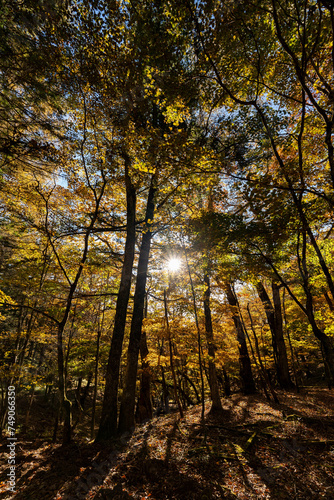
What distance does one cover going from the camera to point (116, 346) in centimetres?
659

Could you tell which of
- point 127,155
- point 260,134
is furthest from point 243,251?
point 127,155

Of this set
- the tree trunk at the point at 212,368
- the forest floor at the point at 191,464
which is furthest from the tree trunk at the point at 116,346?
the tree trunk at the point at 212,368

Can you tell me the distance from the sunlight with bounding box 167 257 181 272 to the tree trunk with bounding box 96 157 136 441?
2.50m

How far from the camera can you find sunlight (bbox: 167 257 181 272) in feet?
31.3

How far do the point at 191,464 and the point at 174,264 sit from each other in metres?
6.79

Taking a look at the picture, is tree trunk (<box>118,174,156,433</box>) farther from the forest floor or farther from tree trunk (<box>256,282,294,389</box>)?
tree trunk (<box>256,282,294,389</box>)

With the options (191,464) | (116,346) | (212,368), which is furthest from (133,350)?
(212,368)

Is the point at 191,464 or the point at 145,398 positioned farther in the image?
the point at 145,398

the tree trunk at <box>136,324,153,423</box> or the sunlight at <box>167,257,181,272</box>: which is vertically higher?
the sunlight at <box>167,257,181,272</box>

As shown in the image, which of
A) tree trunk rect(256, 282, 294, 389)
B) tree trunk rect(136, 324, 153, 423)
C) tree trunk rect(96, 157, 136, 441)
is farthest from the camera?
tree trunk rect(256, 282, 294, 389)

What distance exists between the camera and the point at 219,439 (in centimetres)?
556

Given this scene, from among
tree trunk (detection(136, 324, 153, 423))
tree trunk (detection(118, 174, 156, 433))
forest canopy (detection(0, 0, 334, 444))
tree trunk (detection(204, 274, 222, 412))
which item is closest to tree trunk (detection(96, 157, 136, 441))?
forest canopy (detection(0, 0, 334, 444))

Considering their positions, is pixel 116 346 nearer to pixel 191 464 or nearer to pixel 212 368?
pixel 191 464

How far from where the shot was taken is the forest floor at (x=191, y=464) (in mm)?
3674
